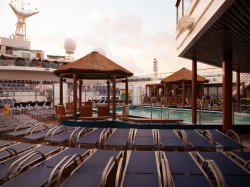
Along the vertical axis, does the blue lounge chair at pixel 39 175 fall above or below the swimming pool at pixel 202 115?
below

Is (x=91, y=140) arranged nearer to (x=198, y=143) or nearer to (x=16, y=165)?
(x=16, y=165)

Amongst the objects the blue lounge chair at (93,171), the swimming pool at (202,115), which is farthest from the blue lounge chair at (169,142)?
the swimming pool at (202,115)

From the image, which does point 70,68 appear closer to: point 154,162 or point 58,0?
point 58,0

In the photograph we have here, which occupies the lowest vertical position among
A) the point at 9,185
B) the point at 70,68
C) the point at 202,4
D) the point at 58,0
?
the point at 9,185

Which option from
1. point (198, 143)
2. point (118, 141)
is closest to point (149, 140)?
point (118, 141)

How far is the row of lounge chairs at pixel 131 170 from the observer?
2.95m

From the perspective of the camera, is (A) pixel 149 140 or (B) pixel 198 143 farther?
(A) pixel 149 140

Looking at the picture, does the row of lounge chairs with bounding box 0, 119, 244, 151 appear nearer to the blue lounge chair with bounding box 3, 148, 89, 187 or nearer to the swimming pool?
the blue lounge chair with bounding box 3, 148, 89, 187

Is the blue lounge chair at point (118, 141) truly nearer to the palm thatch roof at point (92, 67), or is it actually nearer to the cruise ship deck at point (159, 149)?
the cruise ship deck at point (159, 149)

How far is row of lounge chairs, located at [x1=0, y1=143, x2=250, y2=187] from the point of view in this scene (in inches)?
116

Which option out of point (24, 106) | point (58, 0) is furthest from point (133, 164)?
point (24, 106)

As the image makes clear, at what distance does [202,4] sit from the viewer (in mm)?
5695

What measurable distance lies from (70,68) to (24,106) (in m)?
10.4

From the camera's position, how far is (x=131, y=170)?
3.37m
